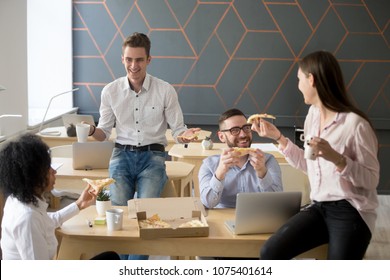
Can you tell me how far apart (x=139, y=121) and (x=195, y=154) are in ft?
3.69

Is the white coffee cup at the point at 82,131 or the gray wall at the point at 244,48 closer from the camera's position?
the white coffee cup at the point at 82,131

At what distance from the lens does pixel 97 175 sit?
14.5 feet

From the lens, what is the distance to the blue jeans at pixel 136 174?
4.14 meters

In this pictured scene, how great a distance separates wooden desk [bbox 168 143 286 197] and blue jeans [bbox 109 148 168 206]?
Answer: 1.04 metres

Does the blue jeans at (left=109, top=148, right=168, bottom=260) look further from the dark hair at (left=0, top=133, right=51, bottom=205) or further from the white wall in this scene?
the white wall

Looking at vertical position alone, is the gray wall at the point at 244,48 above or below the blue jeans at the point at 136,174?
above

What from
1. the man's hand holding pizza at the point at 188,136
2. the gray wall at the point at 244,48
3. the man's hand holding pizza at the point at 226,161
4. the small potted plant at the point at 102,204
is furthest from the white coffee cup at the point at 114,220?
the gray wall at the point at 244,48

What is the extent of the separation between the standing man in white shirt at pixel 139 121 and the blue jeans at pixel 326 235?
4.84 ft

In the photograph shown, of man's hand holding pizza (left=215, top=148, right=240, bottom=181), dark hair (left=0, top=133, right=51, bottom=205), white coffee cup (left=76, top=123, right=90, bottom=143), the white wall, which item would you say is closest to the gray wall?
the white wall

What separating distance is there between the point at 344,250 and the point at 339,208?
7.8 inches

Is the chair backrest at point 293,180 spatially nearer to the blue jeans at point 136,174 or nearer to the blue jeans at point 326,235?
the blue jeans at point 136,174

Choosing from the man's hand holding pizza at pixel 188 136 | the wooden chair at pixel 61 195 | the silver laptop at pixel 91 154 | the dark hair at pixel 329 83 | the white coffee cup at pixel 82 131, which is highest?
the dark hair at pixel 329 83

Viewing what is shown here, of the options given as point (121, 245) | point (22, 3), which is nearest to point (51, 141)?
point (22, 3)
